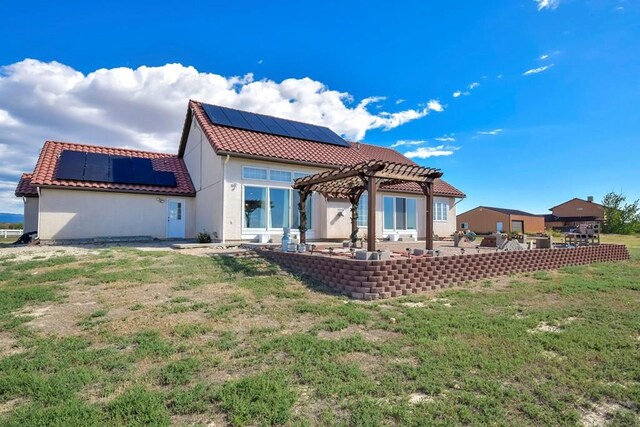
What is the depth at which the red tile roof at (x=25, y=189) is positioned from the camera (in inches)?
661

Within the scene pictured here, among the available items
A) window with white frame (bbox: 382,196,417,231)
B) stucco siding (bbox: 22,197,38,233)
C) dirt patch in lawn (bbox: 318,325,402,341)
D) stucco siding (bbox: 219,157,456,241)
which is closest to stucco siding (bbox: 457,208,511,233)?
stucco siding (bbox: 219,157,456,241)

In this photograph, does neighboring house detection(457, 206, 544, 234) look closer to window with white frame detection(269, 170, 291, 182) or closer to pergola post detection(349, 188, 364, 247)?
pergola post detection(349, 188, 364, 247)

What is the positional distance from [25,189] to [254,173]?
12555 mm

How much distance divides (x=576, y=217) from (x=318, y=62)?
197 feet

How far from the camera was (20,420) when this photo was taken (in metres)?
2.80

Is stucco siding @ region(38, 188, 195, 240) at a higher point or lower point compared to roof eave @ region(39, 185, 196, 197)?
lower

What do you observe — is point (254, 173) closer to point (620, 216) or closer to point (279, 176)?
point (279, 176)

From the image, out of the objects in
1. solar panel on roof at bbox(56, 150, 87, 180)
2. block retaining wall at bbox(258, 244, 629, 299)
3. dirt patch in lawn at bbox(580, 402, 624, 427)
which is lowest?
dirt patch in lawn at bbox(580, 402, 624, 427)

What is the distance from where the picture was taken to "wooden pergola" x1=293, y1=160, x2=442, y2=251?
8.41m

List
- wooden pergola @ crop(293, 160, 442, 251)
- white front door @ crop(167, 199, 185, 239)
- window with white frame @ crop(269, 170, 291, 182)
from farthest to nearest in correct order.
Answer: white front door @ crop(167, 199, 185, 239) → window with white frame @ crop(269, 170, 291, 182) → wooden pergola @ crop(293, 160, 442, 251)

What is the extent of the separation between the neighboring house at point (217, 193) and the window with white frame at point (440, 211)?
2934 millimetres

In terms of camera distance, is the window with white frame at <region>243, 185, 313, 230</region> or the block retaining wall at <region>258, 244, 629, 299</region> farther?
the window with white frame at <region>243, 185, 313, 230</region>

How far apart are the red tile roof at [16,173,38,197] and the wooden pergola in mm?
13774

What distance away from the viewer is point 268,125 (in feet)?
56.7
